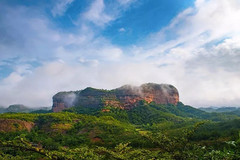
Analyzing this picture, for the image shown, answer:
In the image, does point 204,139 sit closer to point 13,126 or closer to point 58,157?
point 58,157

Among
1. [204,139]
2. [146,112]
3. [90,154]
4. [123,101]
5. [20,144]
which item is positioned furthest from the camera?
[123,101]

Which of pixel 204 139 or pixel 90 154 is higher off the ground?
pixel 90 154

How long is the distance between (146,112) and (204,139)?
109279mm

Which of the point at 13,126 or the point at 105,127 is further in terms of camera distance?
the point at 105,127

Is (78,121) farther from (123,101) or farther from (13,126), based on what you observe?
(123,101)

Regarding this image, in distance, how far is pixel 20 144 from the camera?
5.13 meters

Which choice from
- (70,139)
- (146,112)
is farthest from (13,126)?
(146,112)

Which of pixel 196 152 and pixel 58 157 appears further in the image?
pixel 196 152

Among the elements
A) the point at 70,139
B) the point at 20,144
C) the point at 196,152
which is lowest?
the point at 70,139

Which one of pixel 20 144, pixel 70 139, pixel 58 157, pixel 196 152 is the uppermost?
pixel 20 144

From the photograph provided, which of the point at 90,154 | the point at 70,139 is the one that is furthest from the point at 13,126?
the point at 90,154

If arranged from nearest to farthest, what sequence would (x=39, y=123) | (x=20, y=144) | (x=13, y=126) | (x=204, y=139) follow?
(x=20, y=144) → (x=204, y=139) → (x=13, y=126) → (x=39, y=123)

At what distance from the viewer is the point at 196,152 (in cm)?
807

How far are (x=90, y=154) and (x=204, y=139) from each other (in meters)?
68.0
